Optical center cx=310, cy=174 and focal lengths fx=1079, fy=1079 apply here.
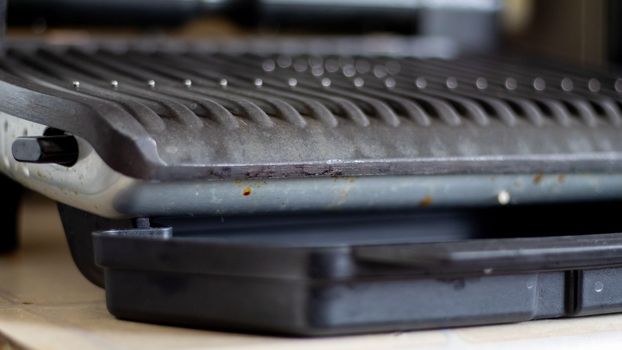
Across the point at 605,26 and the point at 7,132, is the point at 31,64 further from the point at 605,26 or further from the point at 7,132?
the point at 605,26

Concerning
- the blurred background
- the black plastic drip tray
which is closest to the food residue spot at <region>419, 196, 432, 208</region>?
the black plastic drip tray

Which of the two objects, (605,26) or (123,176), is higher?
(605,26)

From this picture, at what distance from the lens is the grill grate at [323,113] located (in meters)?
0.62

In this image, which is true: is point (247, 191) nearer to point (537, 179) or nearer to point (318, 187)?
point (318, 187)

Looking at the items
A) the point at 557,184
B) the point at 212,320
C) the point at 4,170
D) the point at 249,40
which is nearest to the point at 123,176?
the point at 212,320

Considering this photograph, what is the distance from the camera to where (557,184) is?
77 centimetres

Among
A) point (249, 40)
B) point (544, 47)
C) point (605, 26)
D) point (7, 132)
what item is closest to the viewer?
point (7, 132)

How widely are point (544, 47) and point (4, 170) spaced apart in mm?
1066

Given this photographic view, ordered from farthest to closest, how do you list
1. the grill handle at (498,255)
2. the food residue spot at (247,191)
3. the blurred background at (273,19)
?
the blurred background at (273,19)
the food residue spot at (247,191)
the grill handle at (498,255)

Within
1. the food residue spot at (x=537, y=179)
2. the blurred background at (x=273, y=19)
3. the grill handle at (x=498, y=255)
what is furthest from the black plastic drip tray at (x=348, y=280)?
the blurred background at (x=273, y=19)

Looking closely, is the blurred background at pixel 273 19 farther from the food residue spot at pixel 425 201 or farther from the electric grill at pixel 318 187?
the food residue spot at pixel 425 201

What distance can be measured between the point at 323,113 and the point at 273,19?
19.8 inches

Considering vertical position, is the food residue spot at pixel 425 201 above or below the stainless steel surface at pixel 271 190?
below

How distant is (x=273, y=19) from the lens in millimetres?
1171
